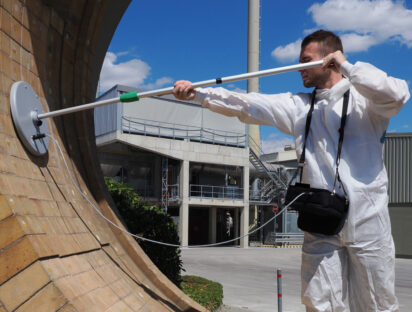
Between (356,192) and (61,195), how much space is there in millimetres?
2128

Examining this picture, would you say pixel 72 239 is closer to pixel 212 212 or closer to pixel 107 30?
pixel 107 30

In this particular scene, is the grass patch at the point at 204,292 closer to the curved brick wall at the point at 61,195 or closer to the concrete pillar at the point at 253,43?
the curved brick wall at the point at 61,195

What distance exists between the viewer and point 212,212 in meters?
30.4

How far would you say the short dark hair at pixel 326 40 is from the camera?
2.91 m

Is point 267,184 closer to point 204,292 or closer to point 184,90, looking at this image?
point 204,292

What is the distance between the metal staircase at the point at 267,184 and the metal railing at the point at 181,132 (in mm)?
2679

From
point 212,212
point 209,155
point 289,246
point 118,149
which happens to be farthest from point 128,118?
point 289,246

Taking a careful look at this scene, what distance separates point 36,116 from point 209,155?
24.3m

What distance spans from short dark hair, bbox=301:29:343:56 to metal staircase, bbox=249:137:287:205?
2798 centimetres

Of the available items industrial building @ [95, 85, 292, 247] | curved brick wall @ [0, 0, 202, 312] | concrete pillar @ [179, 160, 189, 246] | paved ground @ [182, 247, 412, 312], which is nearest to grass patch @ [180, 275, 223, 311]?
paved ground @ [182, 247, 412, 312]

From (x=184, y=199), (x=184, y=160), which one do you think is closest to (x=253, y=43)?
(x=184, y=160)

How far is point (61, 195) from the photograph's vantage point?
3.55 metres

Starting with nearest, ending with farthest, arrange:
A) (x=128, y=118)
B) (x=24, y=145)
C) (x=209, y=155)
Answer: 1. (x=24, y=145)
2. (x=128, y=118)
3. (x=209, y=155)

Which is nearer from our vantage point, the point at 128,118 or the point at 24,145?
the point at 24,145
